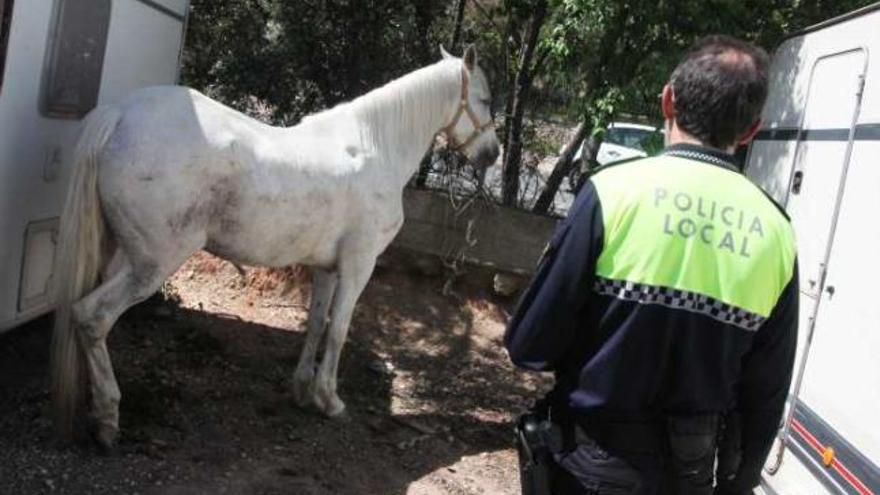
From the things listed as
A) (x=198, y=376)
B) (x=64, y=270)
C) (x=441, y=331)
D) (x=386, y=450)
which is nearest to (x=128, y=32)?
(x=64, y=270)

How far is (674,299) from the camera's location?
2.01m

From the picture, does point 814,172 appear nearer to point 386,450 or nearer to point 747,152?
point 747,152

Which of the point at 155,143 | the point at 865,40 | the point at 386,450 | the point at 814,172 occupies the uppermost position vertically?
the point at 865,40

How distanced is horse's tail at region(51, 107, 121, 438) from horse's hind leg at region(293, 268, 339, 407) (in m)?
1.51

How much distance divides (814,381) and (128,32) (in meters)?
3.95

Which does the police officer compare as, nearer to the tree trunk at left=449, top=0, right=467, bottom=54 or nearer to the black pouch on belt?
the black pouch on belt

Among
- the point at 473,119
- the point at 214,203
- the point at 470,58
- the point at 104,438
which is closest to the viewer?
the point at 104,438

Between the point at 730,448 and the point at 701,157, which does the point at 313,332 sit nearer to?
the point at 730,448

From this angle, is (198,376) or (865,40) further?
(198,376)

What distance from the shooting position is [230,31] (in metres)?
7.87

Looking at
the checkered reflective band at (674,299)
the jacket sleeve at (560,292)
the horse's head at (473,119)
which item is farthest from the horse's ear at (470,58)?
the checkered reflective band at (674,299)

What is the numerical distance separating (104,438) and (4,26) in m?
1.88

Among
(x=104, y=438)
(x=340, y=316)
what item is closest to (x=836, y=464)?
(x=340, y=316)

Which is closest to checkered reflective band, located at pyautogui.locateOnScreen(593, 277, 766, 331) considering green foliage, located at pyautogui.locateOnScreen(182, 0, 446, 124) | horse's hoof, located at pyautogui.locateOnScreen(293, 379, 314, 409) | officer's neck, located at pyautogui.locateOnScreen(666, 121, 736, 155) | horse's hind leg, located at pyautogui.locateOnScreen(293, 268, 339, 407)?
officer's neck, located at pyautogui.locateOnScreen(666, 121, 736, 155)
